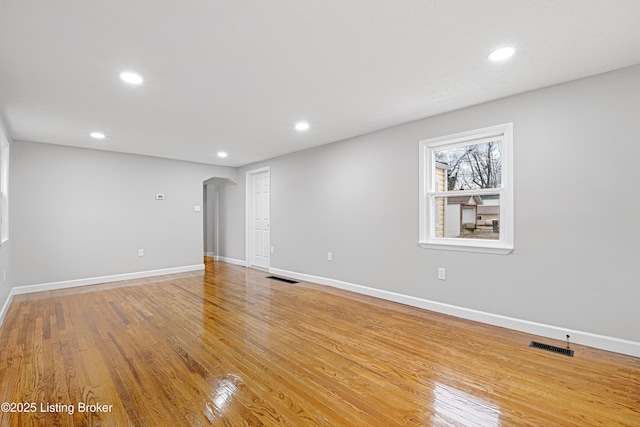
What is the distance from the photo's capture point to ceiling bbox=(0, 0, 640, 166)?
1797mm

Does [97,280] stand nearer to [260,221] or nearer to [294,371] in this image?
[260,221]

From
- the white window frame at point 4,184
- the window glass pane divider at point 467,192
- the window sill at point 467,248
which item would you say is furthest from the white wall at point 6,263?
the window glass pane divider at point 467,192

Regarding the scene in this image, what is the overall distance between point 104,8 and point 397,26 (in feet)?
5.73

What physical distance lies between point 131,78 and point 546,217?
400 cm

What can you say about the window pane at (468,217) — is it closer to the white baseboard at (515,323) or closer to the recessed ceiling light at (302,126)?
the white baseboard at (515,323)

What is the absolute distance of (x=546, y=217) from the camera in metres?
2.90

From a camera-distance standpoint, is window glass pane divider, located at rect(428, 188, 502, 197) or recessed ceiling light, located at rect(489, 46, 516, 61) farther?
window glass pane divider, located at rect(428, 188, 502, 197)

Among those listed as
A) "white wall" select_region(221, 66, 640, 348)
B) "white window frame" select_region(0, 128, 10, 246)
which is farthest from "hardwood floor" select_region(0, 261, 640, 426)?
"white window frame" select_region(0, 128, 10, 246)

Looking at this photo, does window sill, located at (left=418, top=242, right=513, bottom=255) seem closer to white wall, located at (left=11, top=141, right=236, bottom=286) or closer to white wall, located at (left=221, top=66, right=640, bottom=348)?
white wall, located at (left=221, top=66, right=640, bottom=348)

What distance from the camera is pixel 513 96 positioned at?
121 inches

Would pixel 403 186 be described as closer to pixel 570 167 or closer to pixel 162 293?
pixel 570 167

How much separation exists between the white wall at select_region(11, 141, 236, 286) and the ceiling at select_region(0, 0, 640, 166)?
131 centimetres

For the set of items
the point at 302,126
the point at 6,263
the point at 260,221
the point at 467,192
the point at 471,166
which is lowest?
the point at 6,263

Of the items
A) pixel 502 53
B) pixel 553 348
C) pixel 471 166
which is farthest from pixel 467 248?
pixel 502 53
